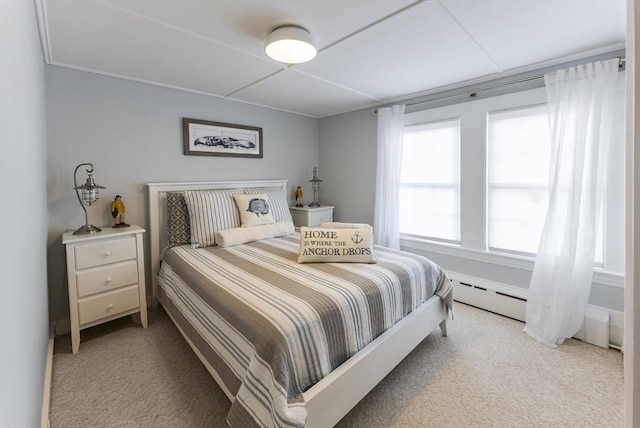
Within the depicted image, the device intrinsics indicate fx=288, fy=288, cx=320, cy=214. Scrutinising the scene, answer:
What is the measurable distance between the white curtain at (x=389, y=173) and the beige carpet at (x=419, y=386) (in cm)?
140

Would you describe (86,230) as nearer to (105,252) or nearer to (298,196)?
(105,252)

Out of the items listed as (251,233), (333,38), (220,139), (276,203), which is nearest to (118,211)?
(251,233)

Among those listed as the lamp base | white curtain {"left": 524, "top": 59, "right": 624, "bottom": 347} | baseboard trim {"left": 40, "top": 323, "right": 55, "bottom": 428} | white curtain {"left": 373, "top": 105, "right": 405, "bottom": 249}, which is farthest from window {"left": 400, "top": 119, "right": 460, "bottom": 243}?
baseboard trim {"left": 40, "top": 323, "right": 55, "bottom": 428}

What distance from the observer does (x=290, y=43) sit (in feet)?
5.93

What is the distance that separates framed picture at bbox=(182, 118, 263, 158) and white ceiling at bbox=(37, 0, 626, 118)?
417 millimetres

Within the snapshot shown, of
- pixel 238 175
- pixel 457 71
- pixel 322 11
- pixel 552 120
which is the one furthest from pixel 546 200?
pixel 238 175

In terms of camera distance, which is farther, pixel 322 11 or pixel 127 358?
pixel 127 358

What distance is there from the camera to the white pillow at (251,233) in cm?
259

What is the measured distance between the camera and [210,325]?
162 cm

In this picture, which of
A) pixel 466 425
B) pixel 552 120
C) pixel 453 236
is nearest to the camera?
pixel 466 425

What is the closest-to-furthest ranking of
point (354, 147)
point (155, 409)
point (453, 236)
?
point (155, 409) < point (453, 236) < point (354, 147)

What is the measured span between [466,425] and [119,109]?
Result: 347cm

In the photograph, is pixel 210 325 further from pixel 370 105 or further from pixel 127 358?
pixel 370 105

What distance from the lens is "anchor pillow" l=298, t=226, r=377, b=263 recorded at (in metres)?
2.09
